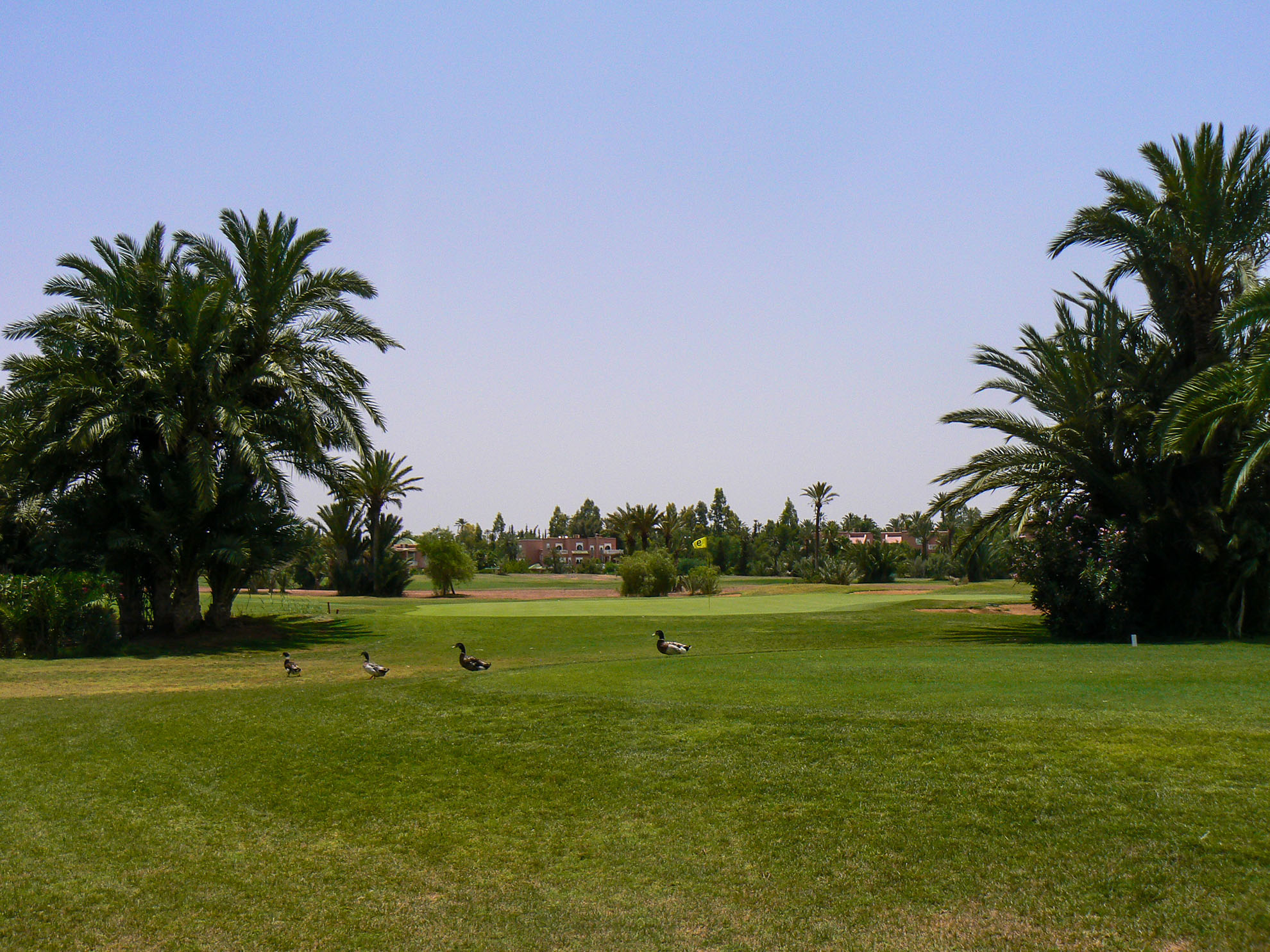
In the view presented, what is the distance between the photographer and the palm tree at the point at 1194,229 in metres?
21.4

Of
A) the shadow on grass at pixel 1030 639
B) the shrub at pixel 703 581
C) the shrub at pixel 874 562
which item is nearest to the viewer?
the shadow on grass at pixel 1030 639

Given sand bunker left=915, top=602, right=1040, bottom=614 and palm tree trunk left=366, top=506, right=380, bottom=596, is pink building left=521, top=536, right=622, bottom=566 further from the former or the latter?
sand bunker left=915, top=602, right=1040, bottom=614

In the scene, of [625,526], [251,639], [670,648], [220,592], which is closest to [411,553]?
[625,526]

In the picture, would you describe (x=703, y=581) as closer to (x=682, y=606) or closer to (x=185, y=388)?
(x=682, y=606)

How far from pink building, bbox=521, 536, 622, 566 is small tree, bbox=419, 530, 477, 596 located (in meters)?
77.2

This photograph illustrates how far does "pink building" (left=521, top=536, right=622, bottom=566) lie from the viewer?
135 meters

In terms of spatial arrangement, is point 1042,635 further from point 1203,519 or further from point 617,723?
point 617,723

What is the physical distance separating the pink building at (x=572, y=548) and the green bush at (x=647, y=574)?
3210 inches

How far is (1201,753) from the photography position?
858 cm

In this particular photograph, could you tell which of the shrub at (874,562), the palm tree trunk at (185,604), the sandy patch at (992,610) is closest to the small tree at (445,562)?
the palm tree trunk at (185,604)

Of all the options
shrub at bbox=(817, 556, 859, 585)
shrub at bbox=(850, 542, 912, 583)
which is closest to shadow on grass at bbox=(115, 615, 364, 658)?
shrub at bbox=(817, 556, 859, 585)

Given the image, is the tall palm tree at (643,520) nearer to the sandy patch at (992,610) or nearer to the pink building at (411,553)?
the pink building at (411,553)

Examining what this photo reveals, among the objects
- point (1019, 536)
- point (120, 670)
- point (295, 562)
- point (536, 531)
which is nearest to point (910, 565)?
point (1019, 536)

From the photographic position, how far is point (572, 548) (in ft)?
474
